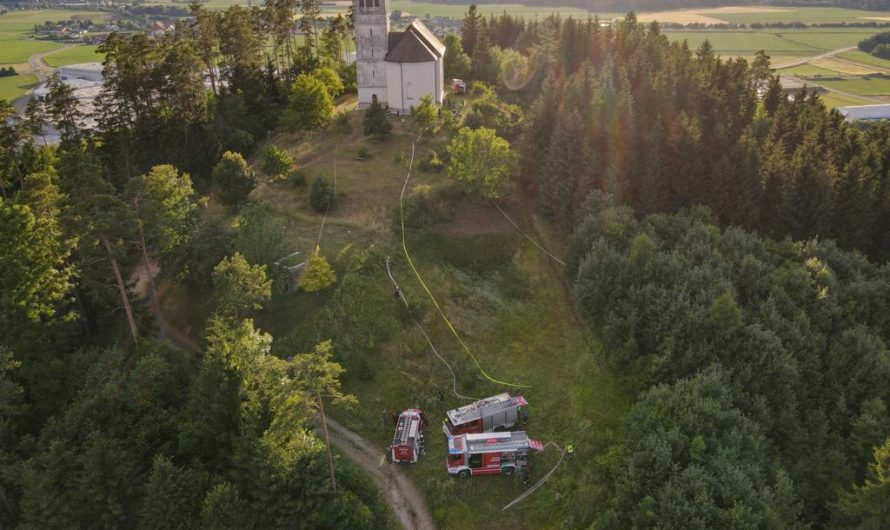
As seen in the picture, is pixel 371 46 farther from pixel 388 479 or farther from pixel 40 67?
pixel 40 67

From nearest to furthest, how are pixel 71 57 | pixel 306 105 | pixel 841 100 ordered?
pixel 306 105, pixel 841 100, pixel 71 57

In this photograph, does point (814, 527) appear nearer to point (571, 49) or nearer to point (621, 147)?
point (621, 147)

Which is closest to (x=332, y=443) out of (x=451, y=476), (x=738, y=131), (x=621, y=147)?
(x=451, y=476)

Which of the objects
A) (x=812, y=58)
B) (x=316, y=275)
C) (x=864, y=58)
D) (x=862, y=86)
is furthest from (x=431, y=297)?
(x=864, y=58)

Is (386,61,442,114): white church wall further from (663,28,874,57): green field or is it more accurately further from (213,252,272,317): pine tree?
(663,28,874,57): green field

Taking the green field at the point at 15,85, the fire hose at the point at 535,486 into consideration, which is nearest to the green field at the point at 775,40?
the fire hose at the point at 535,486
